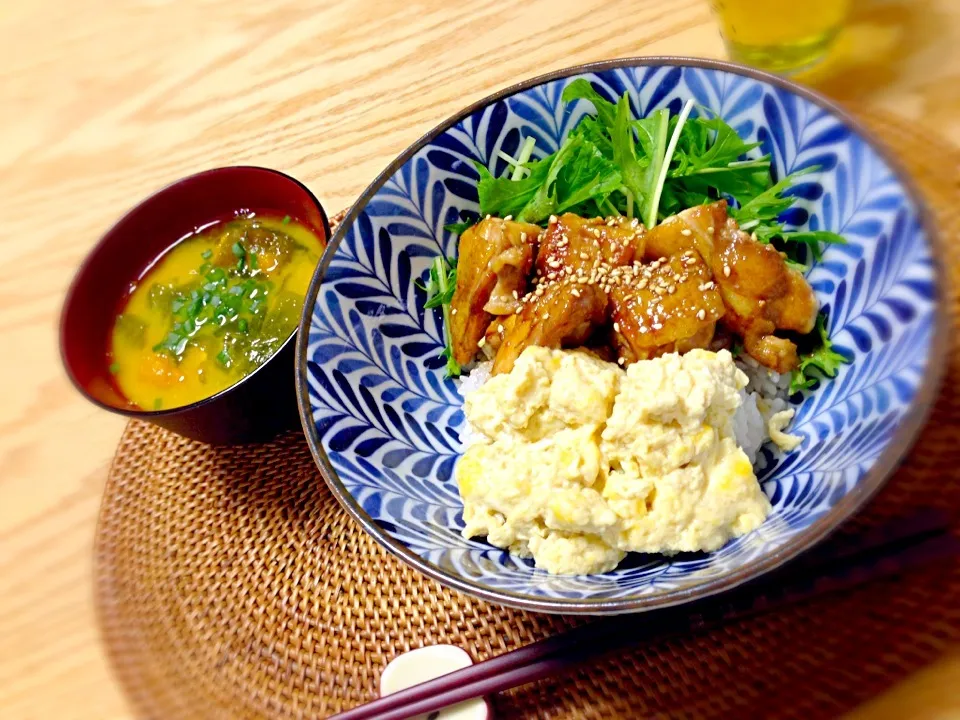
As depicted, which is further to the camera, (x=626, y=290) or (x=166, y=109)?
(x=166, y=109)

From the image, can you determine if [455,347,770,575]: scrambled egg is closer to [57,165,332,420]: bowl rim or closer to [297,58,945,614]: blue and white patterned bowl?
[297,58,945,614]: blue and white patterned bowl

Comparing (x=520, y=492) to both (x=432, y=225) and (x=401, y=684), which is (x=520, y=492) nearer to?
(x=401, y=684)

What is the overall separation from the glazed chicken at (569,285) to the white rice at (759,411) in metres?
0.25

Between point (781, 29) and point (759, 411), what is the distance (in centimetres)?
105

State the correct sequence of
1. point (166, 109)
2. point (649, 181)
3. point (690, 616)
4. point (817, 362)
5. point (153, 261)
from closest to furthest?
point (690, 616), point (817, 362), point (649, 181), point (153, 261), point (166, 109)

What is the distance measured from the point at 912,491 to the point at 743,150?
2.63ft

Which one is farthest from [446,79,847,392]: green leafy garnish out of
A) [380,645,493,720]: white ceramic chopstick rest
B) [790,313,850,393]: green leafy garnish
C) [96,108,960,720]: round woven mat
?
[380,645,493,720]: white ceramic chopstick rest

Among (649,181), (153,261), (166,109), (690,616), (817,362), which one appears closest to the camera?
(690,616)

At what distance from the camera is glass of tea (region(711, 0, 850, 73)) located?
1.94 metres

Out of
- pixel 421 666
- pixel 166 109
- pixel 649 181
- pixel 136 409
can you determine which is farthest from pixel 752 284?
pixel 166 109

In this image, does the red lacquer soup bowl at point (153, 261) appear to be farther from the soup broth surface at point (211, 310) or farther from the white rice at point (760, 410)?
the white rice at point (760, 410)

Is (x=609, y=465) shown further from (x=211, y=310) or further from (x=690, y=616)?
(x=211, y=310)

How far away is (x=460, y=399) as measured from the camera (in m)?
1.91

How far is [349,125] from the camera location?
2557 millimetres
